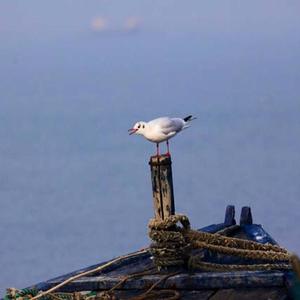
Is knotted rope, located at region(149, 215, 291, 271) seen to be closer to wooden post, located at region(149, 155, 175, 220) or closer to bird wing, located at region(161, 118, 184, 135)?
wooden post, located at region(149, 155, 175, 220)

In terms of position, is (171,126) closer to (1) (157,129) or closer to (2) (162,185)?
(1) (157,129)

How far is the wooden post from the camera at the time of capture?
6.37 metres

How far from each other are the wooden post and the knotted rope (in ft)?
0.34

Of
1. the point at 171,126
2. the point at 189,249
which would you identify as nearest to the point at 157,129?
the point at 171,126

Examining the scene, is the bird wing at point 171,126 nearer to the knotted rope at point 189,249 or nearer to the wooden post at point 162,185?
the wooden post at point 162,185

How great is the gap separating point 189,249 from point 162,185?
542 mm

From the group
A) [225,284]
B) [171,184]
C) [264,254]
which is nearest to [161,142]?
[171,184]

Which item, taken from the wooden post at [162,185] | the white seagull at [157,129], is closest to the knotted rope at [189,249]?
the wooden post at [162,185]

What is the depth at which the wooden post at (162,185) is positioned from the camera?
637cm

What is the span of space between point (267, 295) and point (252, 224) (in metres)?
3.75

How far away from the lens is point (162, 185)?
6.38 metres

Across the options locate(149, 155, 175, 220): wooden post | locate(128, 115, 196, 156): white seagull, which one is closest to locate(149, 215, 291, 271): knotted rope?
locate(149, 155, 175, 220): wooden post

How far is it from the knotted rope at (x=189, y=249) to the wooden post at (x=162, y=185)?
10 cm

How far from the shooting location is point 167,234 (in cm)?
623
